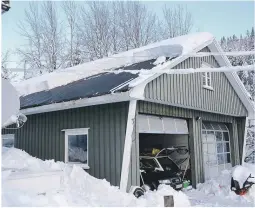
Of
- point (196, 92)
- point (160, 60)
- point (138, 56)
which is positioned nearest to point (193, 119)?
point (196, 92)

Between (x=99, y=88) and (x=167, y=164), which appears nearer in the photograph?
(x=99, y=88)

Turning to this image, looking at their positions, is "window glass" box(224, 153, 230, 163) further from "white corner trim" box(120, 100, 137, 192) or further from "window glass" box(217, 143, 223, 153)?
"white corner trim" box(120, 100, 137, 192)

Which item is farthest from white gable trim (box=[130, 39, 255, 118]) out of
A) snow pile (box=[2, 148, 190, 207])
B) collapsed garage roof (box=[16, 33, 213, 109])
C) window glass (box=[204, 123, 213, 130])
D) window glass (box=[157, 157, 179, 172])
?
window glass (box=[157, 157, 179, 172])

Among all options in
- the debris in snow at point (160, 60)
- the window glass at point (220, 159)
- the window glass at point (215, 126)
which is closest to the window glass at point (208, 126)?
the window glass at point (215, 126)

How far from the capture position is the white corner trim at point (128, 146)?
911 centimetres

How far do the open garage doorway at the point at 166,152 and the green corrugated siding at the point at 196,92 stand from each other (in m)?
0.86

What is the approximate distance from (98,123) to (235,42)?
43074mm

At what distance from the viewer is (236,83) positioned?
15805mm

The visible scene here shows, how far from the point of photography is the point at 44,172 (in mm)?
7012

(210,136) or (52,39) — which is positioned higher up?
(52,39)

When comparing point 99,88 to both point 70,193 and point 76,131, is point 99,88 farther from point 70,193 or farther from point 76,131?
point 70,193

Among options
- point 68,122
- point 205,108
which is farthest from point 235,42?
point 68,122

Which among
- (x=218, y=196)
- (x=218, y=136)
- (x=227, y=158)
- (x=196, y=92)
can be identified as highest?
(x=196, y=92)

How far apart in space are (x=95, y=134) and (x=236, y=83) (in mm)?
8954
